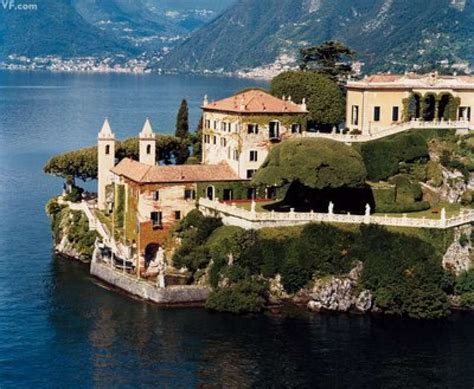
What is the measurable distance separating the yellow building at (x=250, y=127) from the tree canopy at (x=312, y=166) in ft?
23.1

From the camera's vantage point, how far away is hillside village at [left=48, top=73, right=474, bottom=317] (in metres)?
71.6

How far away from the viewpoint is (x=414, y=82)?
93.8 metres

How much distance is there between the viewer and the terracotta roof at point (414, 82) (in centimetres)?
9344

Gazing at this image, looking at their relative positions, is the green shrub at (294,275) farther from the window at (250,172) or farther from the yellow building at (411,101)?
the yellow building at (411,101)

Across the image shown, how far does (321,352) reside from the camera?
6212 centimetres

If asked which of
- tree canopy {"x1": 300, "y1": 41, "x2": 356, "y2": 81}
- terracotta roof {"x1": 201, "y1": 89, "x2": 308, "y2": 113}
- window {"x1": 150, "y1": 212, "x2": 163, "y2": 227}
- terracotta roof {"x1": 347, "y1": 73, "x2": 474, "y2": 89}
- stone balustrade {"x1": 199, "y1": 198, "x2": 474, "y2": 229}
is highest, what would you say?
tree canopy {"x1": 300, "y1": 41, "x2": 356, "y2": 81}

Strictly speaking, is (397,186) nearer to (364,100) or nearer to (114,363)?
(364,100)

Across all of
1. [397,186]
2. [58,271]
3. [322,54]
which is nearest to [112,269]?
[58,271]

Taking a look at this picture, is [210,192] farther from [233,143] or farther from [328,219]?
[328,219]

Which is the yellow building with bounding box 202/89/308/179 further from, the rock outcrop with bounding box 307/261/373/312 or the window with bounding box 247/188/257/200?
the rock outcrop with bounding box 307/261/373/312

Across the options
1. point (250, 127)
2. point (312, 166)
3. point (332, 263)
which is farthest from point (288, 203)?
point (332, 263)

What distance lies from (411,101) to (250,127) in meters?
18.3

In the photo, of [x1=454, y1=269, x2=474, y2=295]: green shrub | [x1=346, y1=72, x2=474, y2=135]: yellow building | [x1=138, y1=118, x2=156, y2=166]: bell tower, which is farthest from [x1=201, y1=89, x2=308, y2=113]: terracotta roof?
[x1=454, y1=269, x2=474, y2=295]: green shrub

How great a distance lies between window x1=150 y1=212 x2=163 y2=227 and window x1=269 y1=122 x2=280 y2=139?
1257cm
